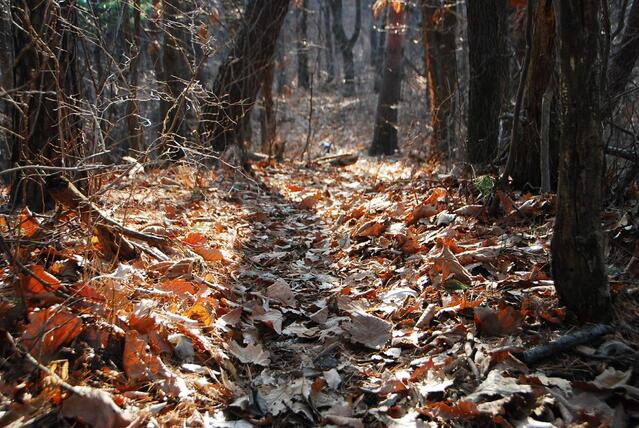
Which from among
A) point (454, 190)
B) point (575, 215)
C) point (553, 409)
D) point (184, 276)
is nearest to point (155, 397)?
A: point (184, 276)

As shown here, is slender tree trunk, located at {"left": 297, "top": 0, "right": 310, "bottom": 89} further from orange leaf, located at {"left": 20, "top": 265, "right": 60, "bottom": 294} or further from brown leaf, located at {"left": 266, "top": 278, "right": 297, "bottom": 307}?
orange leaf, located at {"left": 20, "top": 265, "right": 60, "bottom": 294}

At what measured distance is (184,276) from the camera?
3479 mm

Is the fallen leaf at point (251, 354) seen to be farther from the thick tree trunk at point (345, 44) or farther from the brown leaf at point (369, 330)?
the thick tree trunk at point (345, 44)

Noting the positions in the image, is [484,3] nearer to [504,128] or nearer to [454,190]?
[504,128]

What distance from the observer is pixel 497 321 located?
2781 millimetres

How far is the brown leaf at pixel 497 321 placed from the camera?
2758 millimetres

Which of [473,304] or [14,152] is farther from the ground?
[14,152]

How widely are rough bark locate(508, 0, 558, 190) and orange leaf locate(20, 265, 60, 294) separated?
3.38 metres

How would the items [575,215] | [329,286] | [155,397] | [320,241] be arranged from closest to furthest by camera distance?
1. [155,397]
2. [575,215]
3. [329,286]
4. [320,241]

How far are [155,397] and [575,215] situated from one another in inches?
84.7

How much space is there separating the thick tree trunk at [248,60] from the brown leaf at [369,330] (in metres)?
5.17

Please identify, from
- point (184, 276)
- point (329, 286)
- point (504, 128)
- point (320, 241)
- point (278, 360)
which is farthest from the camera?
point (504, 128)

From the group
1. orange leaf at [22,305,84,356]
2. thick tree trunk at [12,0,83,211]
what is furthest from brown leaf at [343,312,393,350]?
thick tree trunk at [12,0,83,211]

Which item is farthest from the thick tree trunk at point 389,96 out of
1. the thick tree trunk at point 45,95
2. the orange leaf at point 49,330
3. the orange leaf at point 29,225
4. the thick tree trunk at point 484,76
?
the orange leaf at point 49,330
